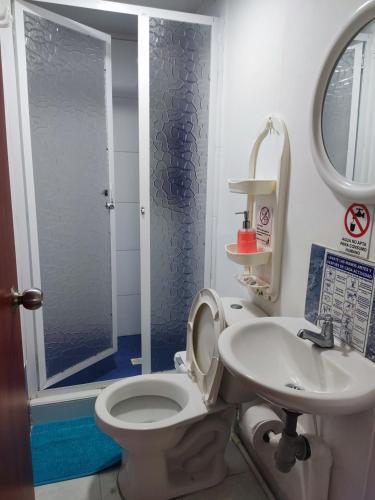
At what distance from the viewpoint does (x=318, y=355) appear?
108cm

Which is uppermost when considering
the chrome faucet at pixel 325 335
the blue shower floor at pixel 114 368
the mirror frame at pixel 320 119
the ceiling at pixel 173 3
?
the ceiling at pixel 173 3

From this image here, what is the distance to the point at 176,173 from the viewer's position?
214cm

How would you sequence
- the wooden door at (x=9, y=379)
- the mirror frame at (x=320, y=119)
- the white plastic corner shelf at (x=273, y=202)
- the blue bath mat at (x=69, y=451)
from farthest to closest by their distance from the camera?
the blue bath mat at (x=69, y=451) → the white plastic corner shelf at (x=273, y=202) → the mirror frame at (x=320, y=119) → the wooden door at (x=9, y=379)

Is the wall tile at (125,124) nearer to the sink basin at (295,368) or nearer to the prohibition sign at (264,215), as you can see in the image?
the prohibition sign at (264,215)

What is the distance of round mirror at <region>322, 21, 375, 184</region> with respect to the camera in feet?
3.29

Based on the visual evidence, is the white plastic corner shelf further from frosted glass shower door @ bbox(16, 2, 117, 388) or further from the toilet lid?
frosted glass shower door @ bbox(16, 2, 117, 388)

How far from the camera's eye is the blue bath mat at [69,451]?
1692 mm

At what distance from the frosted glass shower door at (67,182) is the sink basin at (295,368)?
1299mm

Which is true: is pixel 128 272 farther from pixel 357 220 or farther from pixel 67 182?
pixel 357 220

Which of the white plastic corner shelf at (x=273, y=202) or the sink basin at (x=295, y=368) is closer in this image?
the sink basin at (x=295, y=368)

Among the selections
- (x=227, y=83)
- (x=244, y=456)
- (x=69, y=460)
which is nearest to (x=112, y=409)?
(x=69, y=460)

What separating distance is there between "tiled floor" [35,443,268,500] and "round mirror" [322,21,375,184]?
54.1 inches

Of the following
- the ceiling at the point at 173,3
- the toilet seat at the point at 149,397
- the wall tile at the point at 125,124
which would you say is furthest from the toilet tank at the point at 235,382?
the ceiling at the point at 173,3

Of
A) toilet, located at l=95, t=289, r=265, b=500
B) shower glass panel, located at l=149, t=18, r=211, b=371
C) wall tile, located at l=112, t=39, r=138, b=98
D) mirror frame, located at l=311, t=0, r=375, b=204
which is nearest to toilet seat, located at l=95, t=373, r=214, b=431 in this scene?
toilet, located at l=95, t=289, r=265, b=500
